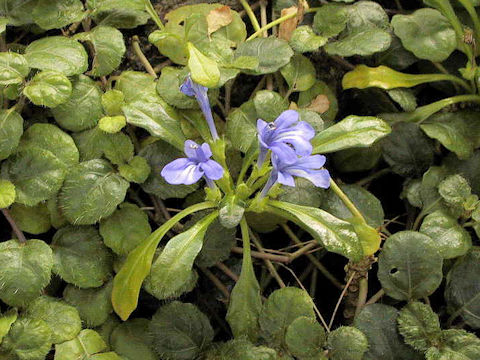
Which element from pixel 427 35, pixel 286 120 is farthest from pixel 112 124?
pixel 427 35

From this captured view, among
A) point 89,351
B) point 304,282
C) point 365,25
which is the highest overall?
point 365,25

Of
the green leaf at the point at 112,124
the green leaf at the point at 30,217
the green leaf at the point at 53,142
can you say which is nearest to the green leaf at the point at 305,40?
the green leaf at the point at 112,124

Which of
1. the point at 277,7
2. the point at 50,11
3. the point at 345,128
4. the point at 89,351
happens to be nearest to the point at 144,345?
the point at 89,351

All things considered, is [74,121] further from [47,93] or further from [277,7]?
[277,7]

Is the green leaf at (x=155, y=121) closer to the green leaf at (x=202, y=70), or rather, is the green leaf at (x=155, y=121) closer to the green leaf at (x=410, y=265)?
the green leaf at (x=202, y=70)

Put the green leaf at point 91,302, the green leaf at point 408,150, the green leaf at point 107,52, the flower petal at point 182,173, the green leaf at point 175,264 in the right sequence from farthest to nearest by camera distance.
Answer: the green leaf at point 408,150
the green leaf at point 107,52
the green leaf at point 91,302
the green leaf at point 175,264
the flower petal at point 182,173

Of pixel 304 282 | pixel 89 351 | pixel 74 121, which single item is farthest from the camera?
pixel 304 282

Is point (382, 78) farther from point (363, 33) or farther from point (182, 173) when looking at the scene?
point (182, 173)
